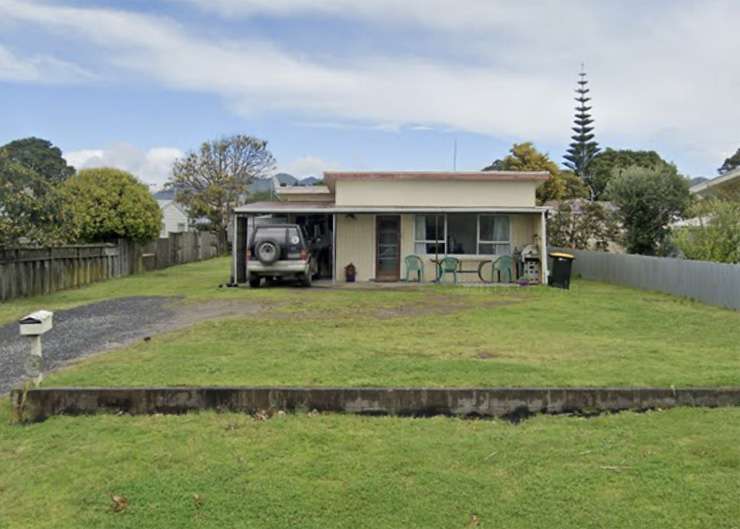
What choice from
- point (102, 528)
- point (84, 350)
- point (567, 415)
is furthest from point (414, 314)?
point (102, 528)

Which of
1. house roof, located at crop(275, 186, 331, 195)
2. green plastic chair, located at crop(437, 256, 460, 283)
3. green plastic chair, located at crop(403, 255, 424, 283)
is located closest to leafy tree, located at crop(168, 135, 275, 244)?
house roof, located at crop(275, 186, 331, 195)

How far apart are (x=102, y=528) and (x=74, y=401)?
2.11 metres

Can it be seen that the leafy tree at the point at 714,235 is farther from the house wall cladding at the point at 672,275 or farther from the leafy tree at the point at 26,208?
the leafy tree at the point at 26,208

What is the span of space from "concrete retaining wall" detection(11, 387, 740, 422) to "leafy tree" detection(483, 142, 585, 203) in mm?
34244

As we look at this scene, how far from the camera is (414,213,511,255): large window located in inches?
750

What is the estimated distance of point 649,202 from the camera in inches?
814

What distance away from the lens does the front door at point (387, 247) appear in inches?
758

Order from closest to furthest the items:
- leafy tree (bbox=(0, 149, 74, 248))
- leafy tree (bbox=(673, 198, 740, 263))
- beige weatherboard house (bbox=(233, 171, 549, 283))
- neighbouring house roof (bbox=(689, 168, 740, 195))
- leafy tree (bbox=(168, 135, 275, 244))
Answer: leafy tree (bbox=(0, 149, 74, 248)), leafy tree (bbox=(673, 198, 740, 263)), beige weatherboard house (bbox=(233, 171, 549, 283)), neighbouring house roof (bbox=(689, 168, 740, 195)), leafy tree (bbox=(168, 135, 275, 244))

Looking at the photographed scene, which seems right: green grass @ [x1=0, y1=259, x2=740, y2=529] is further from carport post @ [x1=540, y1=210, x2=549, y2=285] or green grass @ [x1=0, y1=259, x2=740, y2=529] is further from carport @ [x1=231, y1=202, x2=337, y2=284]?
carport @ [x1=231, y1=202, x2=337, y2=284]

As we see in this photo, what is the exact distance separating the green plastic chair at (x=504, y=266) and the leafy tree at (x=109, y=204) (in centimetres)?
1198

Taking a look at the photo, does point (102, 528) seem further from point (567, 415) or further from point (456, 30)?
point (456, 30)

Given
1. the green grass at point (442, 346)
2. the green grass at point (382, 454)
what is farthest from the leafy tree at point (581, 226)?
the green grass at point (382, 454)

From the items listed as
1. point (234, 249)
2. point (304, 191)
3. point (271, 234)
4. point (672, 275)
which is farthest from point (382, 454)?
point (304, 191)

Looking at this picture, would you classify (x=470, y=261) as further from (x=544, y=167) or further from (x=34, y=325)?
(x=544, y=167)
